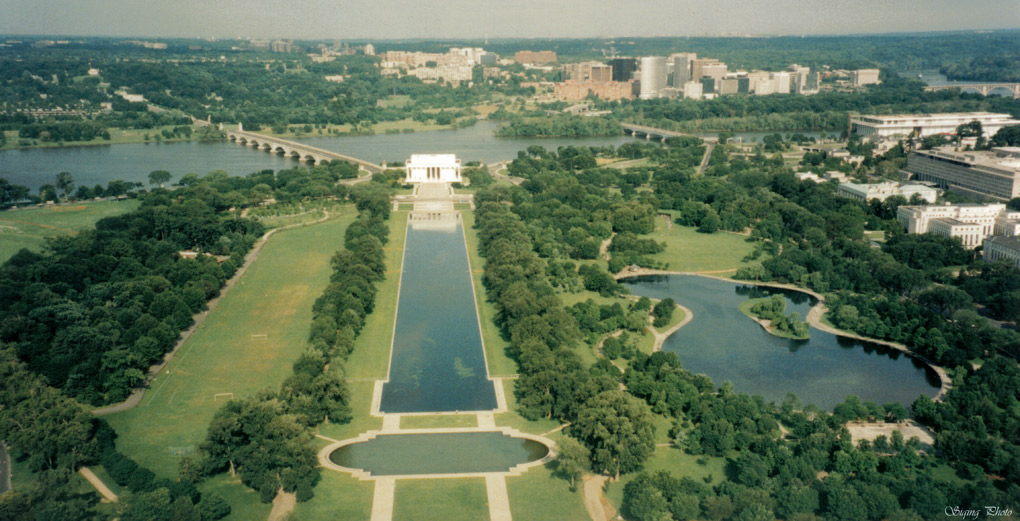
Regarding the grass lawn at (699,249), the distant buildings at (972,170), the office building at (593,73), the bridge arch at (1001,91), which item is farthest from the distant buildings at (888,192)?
the office building at (593,73)

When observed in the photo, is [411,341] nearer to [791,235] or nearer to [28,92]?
[791,235]

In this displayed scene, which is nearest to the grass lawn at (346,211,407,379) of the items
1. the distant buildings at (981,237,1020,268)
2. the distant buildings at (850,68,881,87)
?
the distant buildings at (981,237,1020,268)

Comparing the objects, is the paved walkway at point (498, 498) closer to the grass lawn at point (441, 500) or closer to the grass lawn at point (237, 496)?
the grass lawn at point (441, 500)

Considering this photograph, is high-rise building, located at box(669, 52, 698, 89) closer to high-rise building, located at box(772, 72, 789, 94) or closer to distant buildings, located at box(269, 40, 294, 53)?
high-rise building, located at box(772, 72, 789, 94)

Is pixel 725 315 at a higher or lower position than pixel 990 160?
lower

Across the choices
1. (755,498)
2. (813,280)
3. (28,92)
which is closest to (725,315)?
(813,280)
